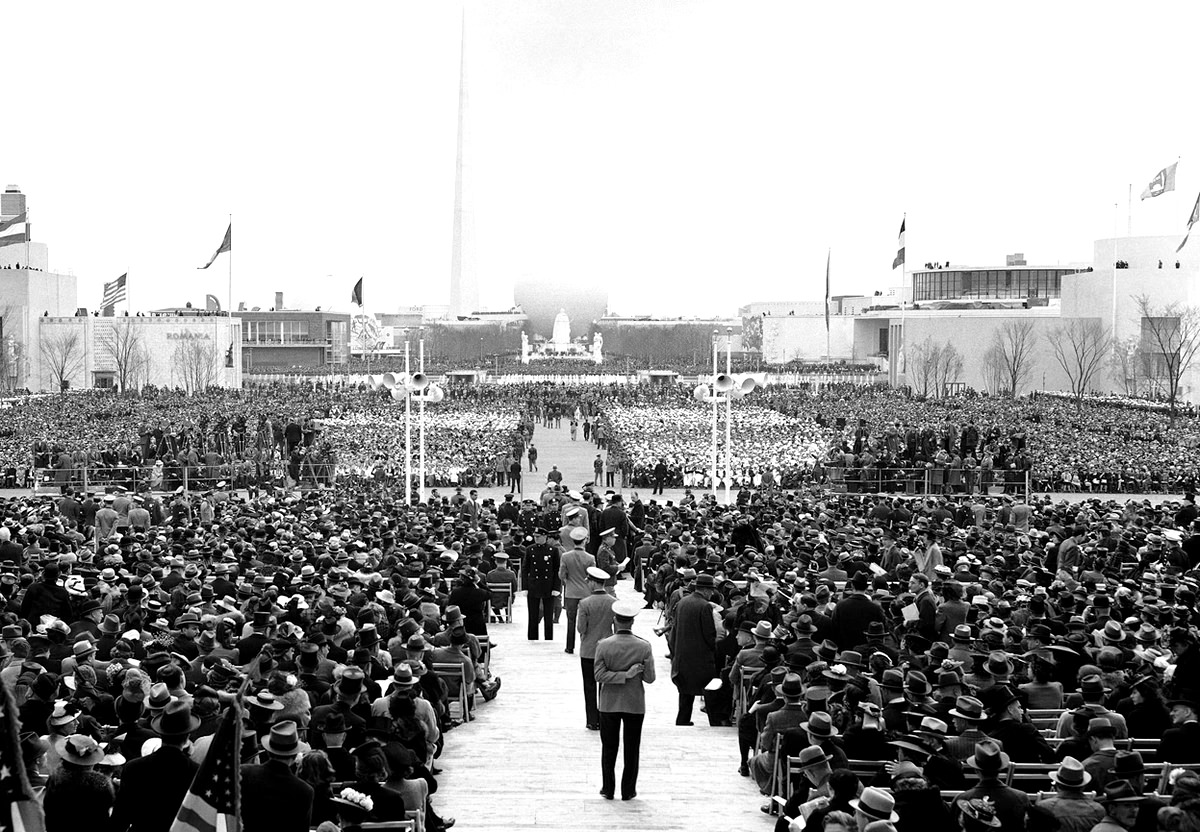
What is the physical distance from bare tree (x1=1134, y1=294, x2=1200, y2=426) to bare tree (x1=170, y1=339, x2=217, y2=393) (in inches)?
2234

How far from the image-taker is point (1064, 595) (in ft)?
48.5

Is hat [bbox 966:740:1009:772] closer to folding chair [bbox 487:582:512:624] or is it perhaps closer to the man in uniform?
the man in uniform

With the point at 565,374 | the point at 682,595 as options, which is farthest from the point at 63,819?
the point at 565,374

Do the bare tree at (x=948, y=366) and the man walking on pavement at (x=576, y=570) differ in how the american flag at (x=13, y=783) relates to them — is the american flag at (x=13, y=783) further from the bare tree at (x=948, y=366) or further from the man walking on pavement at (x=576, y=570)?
the bare tree at (x=948, y=366)

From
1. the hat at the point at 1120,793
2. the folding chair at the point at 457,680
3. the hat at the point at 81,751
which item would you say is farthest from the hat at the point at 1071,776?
the folding chair at the point at 457,680

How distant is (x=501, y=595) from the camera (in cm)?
1906

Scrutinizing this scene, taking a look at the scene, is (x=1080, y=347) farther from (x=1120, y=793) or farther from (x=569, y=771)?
(x=1120, y=793)

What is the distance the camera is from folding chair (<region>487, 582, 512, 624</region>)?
18875mm

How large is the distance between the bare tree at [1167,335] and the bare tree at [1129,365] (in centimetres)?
58

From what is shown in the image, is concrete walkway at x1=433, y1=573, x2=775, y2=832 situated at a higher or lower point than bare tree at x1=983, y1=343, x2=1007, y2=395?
lower

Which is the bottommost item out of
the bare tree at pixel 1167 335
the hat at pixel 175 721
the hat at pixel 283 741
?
the hat at pixel 283 741

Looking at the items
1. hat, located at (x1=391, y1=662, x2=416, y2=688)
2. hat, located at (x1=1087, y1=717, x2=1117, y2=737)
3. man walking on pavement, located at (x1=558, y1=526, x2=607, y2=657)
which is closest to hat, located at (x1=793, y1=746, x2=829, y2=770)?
hat, located at (x1=1087, y1=717, x2=1117, y2=737)

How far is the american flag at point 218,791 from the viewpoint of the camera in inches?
243

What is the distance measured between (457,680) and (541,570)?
17.6 feet
